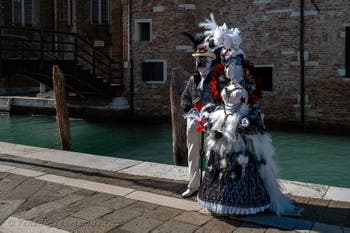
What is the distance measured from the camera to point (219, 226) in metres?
4.01

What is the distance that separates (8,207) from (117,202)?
1.07m

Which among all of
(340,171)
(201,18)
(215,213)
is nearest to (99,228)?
(215,213)

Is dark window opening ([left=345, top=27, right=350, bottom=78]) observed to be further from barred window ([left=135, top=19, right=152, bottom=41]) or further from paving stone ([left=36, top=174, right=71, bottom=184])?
paving stone ([left=36, top=174, right=71, bottom=184])

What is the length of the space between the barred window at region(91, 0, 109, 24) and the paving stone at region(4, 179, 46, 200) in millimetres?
18135

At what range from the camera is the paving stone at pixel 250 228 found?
3880 mm

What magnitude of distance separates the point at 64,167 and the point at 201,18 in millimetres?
10350

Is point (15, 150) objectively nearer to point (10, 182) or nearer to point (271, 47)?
point (10, 182)

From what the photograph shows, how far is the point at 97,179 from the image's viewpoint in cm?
564

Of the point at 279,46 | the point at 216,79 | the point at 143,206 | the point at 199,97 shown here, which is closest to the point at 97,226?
the point at 143,206

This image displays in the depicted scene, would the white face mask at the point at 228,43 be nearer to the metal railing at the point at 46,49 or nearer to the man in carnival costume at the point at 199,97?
the man in carnival costume at the point at 199,97

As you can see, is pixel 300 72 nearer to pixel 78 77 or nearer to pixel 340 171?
pixel 340 171

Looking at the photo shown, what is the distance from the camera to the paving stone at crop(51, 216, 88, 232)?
4.04 meters

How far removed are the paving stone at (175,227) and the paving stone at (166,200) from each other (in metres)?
0.42

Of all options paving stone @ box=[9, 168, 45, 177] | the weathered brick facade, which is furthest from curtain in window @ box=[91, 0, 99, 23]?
paving stone @ box=[9, 168, 45, 177]
